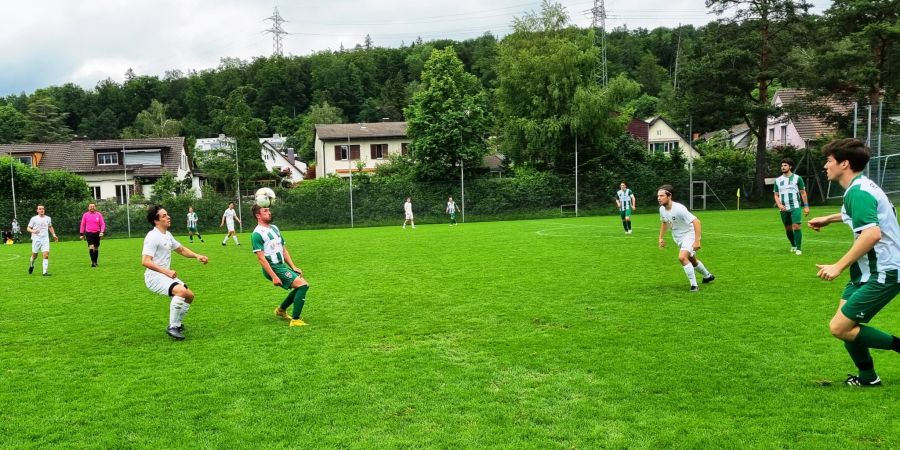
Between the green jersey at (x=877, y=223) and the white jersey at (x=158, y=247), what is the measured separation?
750cm

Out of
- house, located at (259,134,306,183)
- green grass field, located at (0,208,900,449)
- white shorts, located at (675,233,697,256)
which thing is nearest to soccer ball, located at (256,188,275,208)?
green grass field, located at (0,208,900,449)

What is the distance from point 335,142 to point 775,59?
41.7m

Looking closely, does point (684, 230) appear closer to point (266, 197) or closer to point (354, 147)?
point (266, 197)

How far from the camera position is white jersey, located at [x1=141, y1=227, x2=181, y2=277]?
25.8ft

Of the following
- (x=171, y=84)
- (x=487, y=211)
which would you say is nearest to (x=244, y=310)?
(x=487, y=211)

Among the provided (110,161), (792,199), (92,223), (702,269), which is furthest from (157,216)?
(110,161)

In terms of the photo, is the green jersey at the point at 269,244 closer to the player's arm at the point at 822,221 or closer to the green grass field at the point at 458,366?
the green grass field at the point at 458,366

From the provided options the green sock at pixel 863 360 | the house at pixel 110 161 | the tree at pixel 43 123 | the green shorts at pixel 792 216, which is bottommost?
the green sock at pixel 863 360

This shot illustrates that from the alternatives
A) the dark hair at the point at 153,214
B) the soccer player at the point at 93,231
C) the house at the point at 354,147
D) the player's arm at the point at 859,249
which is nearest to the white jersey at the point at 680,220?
the player's arm at the point at 859,249

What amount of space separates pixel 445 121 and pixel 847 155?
40.8 meters

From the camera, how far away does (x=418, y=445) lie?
173 inches

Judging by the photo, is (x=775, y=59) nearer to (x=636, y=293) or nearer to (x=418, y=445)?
(x=636, y=293)

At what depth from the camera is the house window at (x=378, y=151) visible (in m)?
66.0

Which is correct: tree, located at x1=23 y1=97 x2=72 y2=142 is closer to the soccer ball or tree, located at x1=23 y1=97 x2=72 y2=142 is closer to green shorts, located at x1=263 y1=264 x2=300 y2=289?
the soccer ball
